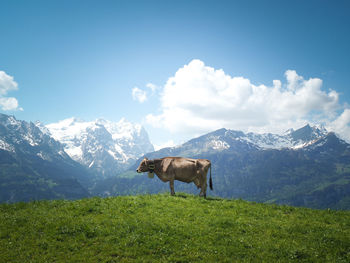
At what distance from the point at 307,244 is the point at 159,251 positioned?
25.8ft

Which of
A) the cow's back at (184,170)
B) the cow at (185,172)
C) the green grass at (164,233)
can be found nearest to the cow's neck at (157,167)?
the cow at (185,172)

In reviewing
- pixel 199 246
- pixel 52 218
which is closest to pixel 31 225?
pixel 52 218

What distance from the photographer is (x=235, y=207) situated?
18203 mm

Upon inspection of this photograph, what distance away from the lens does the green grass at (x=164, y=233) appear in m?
11.1

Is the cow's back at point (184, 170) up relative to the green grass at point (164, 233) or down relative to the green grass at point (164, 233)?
up

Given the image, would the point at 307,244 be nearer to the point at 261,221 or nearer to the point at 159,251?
the point at 261,221

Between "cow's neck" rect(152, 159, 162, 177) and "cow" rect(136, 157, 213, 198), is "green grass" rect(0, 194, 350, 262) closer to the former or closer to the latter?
"cow" rect(136, 157, 213, 198)

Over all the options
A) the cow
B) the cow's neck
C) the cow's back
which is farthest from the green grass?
the cow's neck

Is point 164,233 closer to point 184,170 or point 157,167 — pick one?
point 184,170

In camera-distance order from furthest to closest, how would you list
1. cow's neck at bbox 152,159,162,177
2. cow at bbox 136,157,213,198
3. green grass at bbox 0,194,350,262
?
cow's neck at bbox 152,159,162,177, cow at bbox 136,157,213,198, green grass at bbox 0,194,350,262

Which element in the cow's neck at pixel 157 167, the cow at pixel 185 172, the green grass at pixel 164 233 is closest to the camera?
the green grass at pixel 164 233

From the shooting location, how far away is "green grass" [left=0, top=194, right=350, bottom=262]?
11117 millimetres

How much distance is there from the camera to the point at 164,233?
1314cm

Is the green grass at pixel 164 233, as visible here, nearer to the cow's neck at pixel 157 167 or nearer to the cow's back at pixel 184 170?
the cow's back at pixel 184 170
